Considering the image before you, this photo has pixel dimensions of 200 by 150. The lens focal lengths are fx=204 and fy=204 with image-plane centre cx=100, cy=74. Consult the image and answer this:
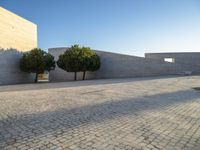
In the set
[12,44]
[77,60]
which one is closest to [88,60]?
[77,60]

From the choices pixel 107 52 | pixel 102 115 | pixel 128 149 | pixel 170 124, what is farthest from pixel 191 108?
pixel 107 52

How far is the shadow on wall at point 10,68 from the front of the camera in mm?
25141

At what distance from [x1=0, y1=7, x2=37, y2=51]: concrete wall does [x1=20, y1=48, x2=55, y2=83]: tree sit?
225 cm

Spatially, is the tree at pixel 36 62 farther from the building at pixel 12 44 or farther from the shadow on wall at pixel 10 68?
the building at pixel 12 44

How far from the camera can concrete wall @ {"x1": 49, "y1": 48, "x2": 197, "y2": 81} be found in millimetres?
30750

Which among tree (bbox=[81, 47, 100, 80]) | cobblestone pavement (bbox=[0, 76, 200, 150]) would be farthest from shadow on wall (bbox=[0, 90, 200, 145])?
tree (bbox=[81, 47, 100, 80])

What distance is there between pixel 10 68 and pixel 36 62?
3510mm

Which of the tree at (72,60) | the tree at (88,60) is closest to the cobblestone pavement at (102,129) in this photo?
the tree at (72,60)

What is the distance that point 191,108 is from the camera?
7.41 meters

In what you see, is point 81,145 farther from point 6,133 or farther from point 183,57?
point 183,57

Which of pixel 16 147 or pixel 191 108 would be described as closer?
pixel 16 147

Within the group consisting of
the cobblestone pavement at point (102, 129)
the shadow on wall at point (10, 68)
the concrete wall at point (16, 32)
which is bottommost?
the cobblestone pavement at point (102, 129)

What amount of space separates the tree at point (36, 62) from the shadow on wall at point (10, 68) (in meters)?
0.88

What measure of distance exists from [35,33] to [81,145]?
31355mm
